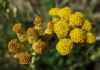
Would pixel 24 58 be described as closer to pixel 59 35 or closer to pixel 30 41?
pixel 30 41

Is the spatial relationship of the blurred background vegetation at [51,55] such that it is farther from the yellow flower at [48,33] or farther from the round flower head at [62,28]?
the round flower head at [62,28]

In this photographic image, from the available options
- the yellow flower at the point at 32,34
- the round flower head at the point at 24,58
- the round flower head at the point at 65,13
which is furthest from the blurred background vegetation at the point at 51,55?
the round flower head at the point at 24,58

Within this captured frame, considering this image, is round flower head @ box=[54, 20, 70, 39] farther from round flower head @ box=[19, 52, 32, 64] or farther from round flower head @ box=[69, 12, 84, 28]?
round flower head @ box=[19, 52, 32, 64]

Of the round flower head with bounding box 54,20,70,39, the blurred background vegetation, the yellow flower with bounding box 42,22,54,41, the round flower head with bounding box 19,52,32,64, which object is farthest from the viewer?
the blurred background vegetation

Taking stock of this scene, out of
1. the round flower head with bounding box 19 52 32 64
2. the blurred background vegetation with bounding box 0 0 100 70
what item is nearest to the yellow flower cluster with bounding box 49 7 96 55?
the round flower head with bounding box 19 52 32 64

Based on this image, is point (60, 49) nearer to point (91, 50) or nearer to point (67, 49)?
point (67, 49)

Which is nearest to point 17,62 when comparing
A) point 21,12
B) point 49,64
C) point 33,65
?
point 49,64

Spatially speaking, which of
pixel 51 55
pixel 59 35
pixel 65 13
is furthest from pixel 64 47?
pixel 51 55
